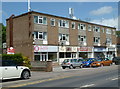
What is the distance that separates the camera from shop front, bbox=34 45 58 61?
106 ft

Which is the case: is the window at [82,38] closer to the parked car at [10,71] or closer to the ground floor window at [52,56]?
the ground floor window at [52,56]

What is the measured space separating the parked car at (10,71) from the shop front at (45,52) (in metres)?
17.2

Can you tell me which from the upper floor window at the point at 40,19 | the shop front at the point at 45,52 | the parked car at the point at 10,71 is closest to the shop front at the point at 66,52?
the shop front at the point at 45,52

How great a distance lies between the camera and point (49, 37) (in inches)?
1363

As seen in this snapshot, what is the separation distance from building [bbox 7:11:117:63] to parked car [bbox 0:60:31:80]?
54.8 ft

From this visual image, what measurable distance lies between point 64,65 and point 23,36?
9.93 meters

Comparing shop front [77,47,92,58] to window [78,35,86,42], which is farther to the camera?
window [78,35,86,42]

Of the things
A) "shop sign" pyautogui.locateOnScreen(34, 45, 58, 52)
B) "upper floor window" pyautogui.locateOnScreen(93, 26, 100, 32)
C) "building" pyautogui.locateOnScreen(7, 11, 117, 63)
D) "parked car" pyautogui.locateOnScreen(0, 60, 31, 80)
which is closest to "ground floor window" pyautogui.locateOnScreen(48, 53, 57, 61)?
"building" pyautogui.locateOnScreen(7, 11, 117, 63)

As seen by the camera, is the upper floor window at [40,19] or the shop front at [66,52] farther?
the shop front at [66,52]

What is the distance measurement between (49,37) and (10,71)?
835 inches

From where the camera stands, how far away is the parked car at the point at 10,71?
13288mm

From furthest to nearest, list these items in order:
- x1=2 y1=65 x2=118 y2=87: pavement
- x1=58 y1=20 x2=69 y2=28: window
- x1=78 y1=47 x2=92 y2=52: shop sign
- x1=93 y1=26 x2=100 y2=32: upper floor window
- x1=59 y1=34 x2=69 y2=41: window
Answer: x1=93 y1=26 x2=100 y2=32: upper floor window, x1=78 y1=47 x2=92 y2=52: shop sign, x1=58 y1=20 x2=69 y2=28: window, x1=59 y1=34 x2=69 y2=41: window, x1=2 y1=65 x2=118 y2=87: pavement

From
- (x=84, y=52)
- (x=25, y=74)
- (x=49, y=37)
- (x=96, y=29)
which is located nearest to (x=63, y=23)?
(x=49, y=37)

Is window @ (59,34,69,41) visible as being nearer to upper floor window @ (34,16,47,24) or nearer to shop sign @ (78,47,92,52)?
shop sign @ (78,47,92,52)
